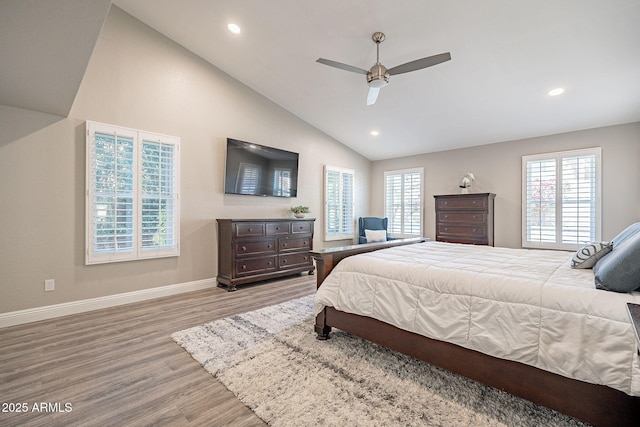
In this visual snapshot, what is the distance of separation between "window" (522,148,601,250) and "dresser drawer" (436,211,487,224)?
0.73 meters

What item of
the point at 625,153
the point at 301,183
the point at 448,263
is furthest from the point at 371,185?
the point at 448,263

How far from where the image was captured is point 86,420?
1593 millimetres

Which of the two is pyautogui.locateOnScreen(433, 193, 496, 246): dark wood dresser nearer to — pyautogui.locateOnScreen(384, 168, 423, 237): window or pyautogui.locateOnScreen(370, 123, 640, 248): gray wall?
pyautogui.locateOnScreen(370, 123, 640, 248): gray wall

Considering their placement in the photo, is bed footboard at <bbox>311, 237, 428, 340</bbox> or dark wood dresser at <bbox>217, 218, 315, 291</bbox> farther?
dark wood dresser at <bbox>217, 218, 315, 291</bbox>

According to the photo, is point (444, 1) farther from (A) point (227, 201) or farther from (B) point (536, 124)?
(A) point (227, 201)

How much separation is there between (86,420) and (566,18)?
4.97 m

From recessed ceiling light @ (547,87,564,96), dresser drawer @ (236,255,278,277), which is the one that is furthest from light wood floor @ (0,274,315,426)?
recessed ceiling light @ (547,87,564,96)

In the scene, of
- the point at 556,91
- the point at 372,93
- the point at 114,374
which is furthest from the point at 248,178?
the point at 556,91

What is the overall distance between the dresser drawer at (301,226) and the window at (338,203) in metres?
0.93

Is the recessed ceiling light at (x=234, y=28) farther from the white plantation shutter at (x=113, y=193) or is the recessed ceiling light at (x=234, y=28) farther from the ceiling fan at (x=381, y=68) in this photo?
the white plantation shutter at (x=113, y=193)

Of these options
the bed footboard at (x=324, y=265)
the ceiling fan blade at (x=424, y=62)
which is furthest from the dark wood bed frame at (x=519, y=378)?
the ceiling fan blade at (x=424, y=62)

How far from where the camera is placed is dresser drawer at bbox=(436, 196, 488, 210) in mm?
5176

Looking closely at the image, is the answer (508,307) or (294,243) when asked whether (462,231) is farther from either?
(508,307)

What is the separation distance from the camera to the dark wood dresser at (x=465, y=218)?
5145mm
